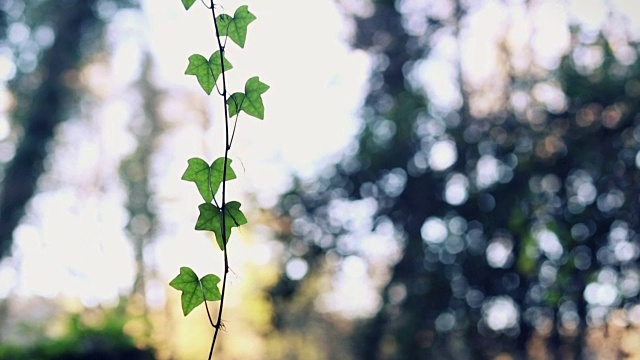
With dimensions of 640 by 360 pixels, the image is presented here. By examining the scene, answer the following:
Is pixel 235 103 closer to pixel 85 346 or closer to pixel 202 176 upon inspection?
pixel 202 176

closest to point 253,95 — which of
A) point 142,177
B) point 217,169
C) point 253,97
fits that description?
point 253,97

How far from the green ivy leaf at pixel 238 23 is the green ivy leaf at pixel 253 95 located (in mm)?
52

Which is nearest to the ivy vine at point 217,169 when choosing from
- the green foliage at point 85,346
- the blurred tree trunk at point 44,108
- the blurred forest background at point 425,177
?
the blurred forest background at point 425,177

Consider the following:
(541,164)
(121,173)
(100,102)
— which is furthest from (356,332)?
(121,173)

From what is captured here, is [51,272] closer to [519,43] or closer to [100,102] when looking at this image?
[100,102]

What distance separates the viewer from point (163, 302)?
13.7 m

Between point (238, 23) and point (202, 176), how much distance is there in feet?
0.68

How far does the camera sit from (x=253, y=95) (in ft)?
2.58

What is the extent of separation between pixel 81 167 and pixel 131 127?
4.60 feet

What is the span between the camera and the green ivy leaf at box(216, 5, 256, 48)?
0.80 meters

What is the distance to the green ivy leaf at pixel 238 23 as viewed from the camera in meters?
0.80

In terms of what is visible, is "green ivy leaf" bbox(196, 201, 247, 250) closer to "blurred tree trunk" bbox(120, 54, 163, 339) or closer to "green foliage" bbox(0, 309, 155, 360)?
"green foliage" bbox(0, 309, 155, 360)

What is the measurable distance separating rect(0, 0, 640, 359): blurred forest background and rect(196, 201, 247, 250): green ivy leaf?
2.20 m

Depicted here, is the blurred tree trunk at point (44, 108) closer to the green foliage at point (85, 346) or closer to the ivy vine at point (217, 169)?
the green foliage at point (85, 346)
